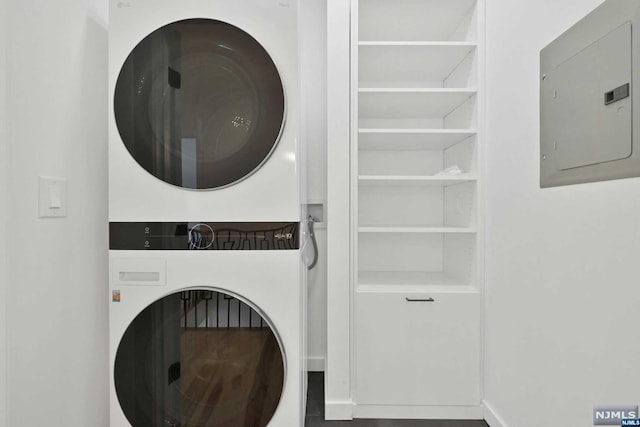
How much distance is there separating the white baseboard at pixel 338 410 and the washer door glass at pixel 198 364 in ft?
2.01

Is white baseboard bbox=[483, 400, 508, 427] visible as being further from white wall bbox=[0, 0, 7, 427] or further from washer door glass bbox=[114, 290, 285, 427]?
white wall bbox=[0, 0, 7, 427]

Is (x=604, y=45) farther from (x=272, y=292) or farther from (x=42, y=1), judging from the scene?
(x=42, y=1)

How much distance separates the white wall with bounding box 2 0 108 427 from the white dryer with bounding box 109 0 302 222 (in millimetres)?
133

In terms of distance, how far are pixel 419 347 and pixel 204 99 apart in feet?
4.99

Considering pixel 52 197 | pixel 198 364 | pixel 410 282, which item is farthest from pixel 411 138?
pixel 52 197

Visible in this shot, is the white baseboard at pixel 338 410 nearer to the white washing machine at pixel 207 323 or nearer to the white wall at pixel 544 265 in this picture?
the white washing machine at pixel 207 323

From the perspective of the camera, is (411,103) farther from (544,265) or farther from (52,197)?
(52,197)

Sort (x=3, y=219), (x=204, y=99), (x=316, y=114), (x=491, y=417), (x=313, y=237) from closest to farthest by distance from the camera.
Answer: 1. (x=3, y=219)
2. (x=204, y=99)
3. (x=491, y=417)
4. (x=313, y=237)
5. (x=316, y=114)

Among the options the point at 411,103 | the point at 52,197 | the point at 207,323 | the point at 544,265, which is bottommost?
the point at 207,323

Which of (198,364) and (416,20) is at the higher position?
(416,20)

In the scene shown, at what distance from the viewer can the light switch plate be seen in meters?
1.09

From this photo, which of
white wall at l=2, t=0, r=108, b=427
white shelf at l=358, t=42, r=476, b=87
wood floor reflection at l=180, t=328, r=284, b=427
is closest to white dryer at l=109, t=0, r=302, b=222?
white wall at l=2, t=0, r=108, b=427

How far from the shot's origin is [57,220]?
1.16 meters

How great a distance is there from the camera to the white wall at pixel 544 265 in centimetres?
99
